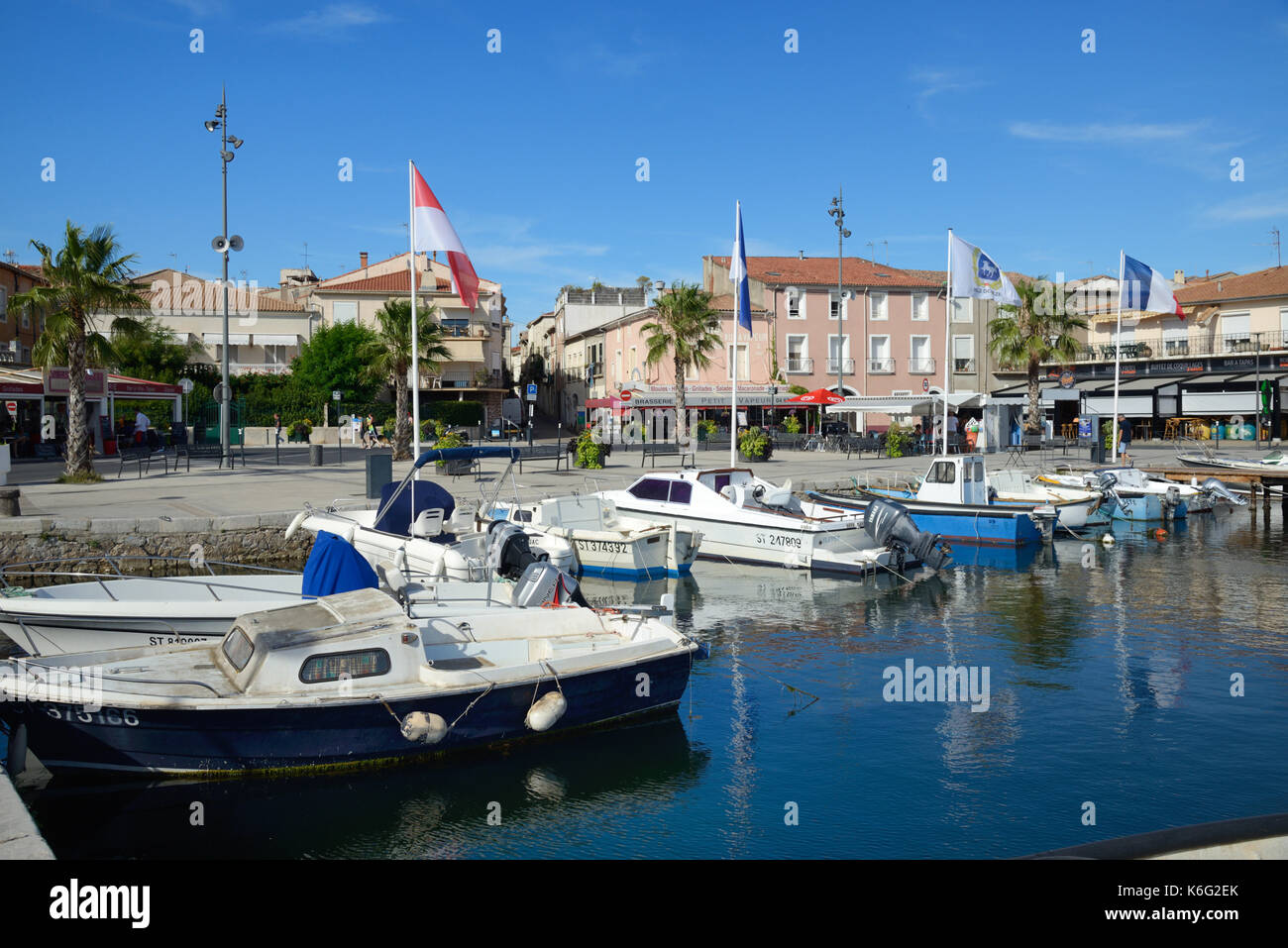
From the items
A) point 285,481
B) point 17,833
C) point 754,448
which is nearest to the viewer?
point 17,833

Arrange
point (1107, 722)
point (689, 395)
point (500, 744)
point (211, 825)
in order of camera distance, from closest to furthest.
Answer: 1. point (211, 825)
2. point (500, 744)
3. point (1107, 722)
4. point (689, 395)

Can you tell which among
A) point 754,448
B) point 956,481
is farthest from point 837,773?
point 754,448

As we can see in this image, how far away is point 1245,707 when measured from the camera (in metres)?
12.1

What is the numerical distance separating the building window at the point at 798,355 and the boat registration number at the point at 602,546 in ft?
134

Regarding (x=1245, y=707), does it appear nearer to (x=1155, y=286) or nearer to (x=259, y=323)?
(x=1155, y=286)

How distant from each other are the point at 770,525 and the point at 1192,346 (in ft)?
148

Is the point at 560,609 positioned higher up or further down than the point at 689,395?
further down

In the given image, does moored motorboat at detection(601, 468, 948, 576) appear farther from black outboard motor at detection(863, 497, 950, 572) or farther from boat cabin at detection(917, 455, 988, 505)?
boat cabin at detection(917, 455, 988, 505)

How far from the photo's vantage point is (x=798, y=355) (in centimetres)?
5988

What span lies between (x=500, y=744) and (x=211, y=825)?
2860mm

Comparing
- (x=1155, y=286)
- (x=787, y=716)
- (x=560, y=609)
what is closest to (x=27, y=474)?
(x=560, y=609)

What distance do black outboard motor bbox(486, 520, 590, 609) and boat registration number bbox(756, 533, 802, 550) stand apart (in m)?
5.76

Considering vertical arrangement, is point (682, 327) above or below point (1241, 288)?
below

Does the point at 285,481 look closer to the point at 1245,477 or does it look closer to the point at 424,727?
the point at 424,727
